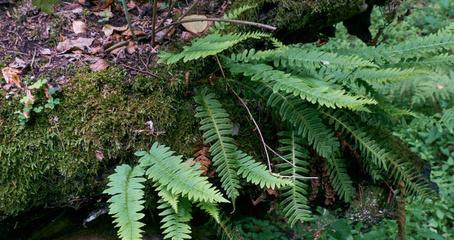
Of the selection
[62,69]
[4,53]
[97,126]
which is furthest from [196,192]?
[4,53]

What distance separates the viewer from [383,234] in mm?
4117

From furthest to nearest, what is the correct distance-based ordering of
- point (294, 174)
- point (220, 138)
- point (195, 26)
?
point (195, 26)
point (294, 174)
point (220, 138)

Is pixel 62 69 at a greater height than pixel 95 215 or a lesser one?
greater

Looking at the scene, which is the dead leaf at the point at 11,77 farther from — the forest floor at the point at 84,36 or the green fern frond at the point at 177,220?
the green fern frond at the point at 177,220

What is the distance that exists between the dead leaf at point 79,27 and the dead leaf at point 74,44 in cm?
8

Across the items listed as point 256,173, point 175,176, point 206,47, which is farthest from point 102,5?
point 256,173

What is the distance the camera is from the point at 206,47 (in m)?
2.41

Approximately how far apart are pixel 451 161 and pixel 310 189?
3066 millimetres

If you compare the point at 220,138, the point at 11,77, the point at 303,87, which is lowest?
the point at 220,138

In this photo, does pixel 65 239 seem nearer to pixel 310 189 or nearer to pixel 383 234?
pixel 310 189

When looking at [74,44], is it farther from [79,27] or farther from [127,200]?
[127,200]

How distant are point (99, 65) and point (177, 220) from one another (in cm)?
100

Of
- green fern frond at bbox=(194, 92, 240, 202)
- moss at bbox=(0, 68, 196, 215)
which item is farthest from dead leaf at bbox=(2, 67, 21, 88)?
green fern frond at bbox=(194, 92, 240, 202)

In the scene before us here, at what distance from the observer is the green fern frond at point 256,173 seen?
2.25 m
